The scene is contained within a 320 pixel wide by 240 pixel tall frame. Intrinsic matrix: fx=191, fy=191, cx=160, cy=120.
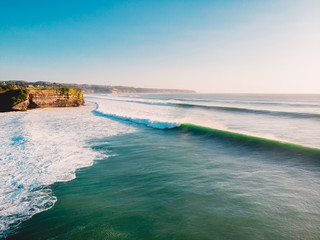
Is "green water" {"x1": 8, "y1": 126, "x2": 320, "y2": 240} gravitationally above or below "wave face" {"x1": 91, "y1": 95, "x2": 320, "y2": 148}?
below

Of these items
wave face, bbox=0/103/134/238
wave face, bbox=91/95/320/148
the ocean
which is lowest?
wave face, bbox=0/103/134/238

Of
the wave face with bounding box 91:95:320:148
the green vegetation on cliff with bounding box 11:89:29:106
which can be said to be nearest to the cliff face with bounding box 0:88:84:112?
the green vegetation on cliff with bounding box 11:89:29:106

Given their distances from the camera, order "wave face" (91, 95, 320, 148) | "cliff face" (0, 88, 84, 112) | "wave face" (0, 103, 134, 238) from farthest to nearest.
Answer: "cliff face" (0, 88, 84, 112)
"wave face" (91, 95, 320, 148)
"wave face" (0, 103, 134, 238)

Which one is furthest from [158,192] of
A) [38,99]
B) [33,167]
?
[38,99]

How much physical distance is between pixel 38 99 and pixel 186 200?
32471 mm

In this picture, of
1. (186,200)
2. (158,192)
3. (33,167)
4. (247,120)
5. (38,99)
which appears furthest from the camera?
(38,99)

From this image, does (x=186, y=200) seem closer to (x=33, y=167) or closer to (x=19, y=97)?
(x=33, y=167)

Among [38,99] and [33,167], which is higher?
[38,99]

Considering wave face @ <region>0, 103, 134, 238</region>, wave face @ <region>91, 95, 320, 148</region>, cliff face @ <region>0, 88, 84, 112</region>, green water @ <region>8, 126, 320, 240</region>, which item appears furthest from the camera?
cliff face @ <region>0, 88, 84, 112</region>

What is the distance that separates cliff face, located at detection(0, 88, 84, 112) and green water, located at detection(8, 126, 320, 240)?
80.3 ft

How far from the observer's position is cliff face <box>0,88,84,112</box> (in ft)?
80.3

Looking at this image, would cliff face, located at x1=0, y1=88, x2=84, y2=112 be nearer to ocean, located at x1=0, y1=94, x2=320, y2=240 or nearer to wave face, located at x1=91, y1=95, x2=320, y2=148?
wave face, located at x1=91, y1=95, x2=320, y2=148

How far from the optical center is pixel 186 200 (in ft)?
14.4

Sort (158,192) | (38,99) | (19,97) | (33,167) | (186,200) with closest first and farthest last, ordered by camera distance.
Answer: (186,200) < (158,192) < (33,167) < (19,97) < (38,99)
